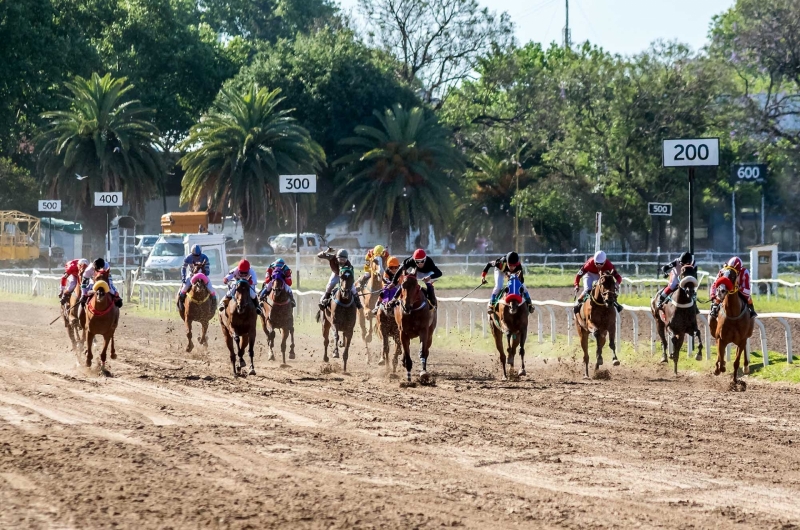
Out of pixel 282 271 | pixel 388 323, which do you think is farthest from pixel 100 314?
pixel 388 323

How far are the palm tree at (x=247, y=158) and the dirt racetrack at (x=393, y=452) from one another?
33.2 m

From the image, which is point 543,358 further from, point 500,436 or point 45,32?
point 45,32

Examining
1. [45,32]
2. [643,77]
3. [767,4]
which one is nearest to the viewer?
[767,4]

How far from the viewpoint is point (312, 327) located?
93.2 ft

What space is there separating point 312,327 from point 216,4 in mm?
75064

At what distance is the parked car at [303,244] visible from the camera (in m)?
54.3

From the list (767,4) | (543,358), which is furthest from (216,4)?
(543,358)

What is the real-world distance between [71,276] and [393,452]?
11.5 m

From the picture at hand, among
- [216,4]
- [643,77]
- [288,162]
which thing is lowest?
[288,162]

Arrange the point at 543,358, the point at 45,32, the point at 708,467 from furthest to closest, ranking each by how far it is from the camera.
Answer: the point at 45,32, the point at 543,358, the point at 708,467

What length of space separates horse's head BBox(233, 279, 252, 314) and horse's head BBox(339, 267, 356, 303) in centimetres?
212

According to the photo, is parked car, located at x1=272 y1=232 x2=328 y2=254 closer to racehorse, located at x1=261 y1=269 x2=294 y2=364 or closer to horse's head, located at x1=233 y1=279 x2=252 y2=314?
racehorse, located at x1=261 y1=269 x2=294 y2=364

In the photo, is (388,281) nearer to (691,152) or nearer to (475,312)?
(691,152)

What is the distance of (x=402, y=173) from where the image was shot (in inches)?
2128
